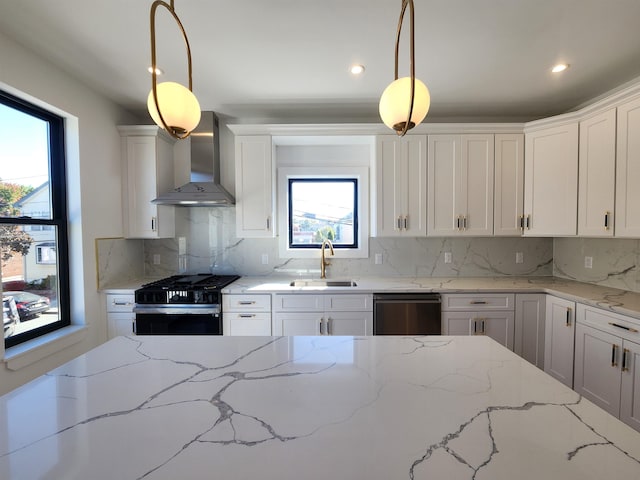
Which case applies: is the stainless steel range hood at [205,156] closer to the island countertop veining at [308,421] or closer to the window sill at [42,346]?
the window sill at [42,346]

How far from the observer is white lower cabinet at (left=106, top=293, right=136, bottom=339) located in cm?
255

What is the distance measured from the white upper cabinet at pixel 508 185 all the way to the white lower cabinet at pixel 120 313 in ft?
11.6

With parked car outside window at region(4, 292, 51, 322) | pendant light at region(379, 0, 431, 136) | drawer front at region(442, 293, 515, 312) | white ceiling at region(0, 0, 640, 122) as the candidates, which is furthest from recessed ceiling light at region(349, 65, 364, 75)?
parked car outside window at region(4, 292, 51, 322)

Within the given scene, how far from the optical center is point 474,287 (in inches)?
101

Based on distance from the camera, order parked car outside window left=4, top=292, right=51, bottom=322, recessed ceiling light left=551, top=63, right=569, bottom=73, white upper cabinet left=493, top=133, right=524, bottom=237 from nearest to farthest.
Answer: parked car outside window left=4, top=292, right=51, bottom=322 < recessed ceiling light left=551, top=63, right=569, bottom=73 < white upper cabinet left=493, top=133, right=524, bottom=237

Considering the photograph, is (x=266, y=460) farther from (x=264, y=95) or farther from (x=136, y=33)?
(x=264, y=95)

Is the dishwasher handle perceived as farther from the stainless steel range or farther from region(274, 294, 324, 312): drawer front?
the stainless steel range

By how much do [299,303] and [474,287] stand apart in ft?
5.27

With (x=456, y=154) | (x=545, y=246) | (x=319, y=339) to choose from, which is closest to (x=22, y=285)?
(x=319, y=339)

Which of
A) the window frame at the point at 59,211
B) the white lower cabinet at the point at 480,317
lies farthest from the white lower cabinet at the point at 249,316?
the white lower cabinet at the point at 480,317

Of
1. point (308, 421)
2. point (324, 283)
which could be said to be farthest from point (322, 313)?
point (308, 421)

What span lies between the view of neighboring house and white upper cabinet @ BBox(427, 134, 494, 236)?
328 cm

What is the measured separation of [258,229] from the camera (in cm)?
288

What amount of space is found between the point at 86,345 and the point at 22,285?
0.71 m
